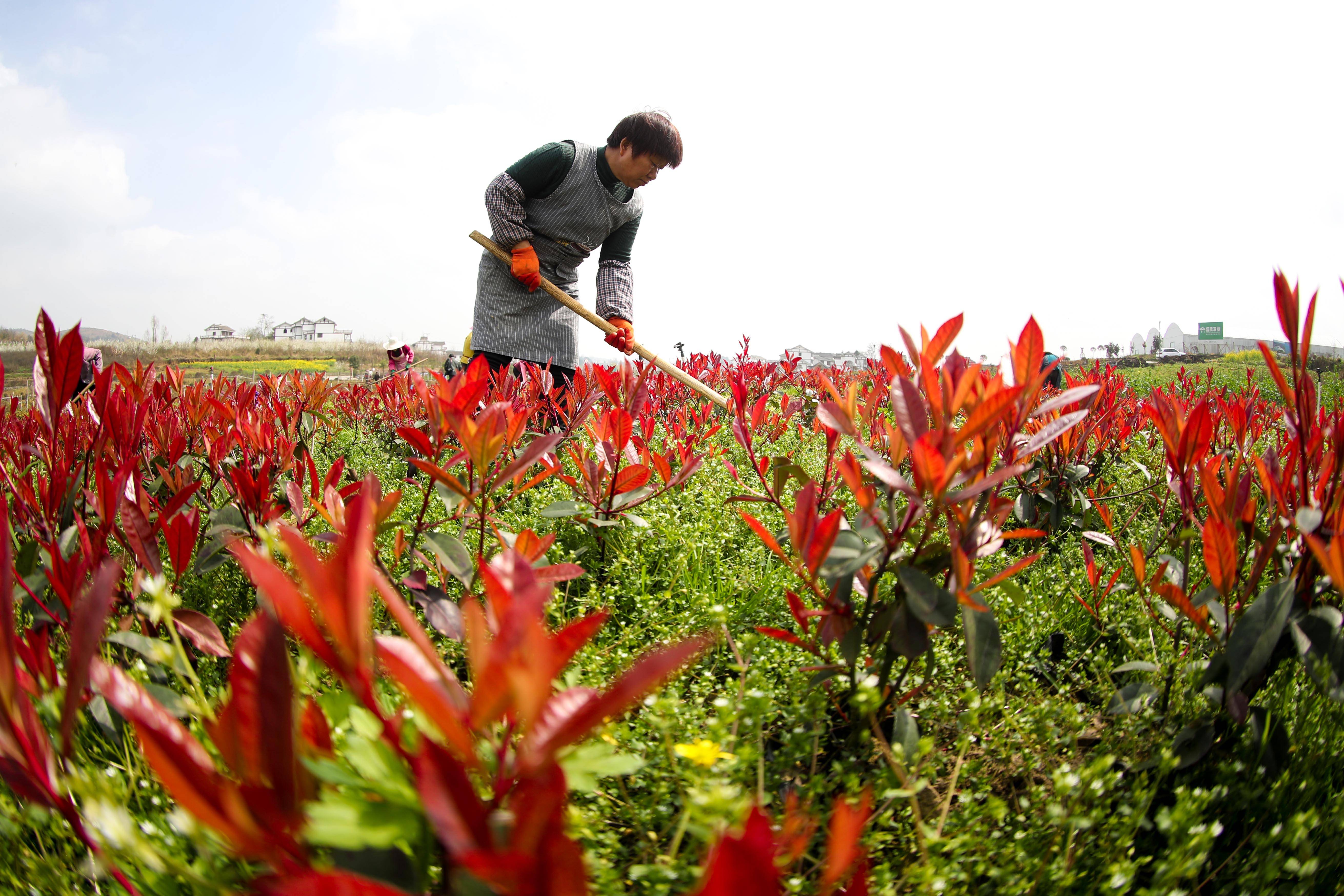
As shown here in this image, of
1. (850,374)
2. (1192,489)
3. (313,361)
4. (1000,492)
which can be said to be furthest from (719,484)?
(313,361)

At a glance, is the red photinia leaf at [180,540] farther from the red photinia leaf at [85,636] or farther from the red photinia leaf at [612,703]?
the red photinia leaf at [612,703]

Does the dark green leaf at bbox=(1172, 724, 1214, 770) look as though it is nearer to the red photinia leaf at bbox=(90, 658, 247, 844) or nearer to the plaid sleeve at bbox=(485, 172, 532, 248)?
the red photinia leaf at bbox=(90, 658, 247, 844)

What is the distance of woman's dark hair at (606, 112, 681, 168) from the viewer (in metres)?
3.59

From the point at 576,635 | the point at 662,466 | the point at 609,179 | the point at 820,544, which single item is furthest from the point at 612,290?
the point at 576,635

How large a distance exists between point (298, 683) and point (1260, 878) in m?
1.28

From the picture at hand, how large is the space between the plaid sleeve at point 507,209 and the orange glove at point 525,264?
0.08 meters

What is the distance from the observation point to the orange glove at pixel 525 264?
11.9ft

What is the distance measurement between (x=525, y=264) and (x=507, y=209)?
0.33 m

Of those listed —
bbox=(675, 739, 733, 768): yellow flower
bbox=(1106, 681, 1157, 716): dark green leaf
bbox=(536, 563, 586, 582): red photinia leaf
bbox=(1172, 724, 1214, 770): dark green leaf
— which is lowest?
bbox=(1172, 724, 1214, 770): dark green leaf

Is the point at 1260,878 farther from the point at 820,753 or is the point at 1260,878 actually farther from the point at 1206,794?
the point at 820,753

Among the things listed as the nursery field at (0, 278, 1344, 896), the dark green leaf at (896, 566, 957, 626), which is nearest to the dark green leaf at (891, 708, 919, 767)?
the nursery field at (0, 278, 1344, 896)

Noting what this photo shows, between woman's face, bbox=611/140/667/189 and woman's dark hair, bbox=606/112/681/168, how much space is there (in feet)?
0.06

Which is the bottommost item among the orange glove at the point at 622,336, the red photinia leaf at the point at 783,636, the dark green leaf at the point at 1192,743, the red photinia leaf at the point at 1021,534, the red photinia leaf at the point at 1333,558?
the dark green leaf at the point at 1192,743

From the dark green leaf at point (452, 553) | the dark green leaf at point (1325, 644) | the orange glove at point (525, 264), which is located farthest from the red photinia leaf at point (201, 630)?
the orange glove at point (525, 264)
